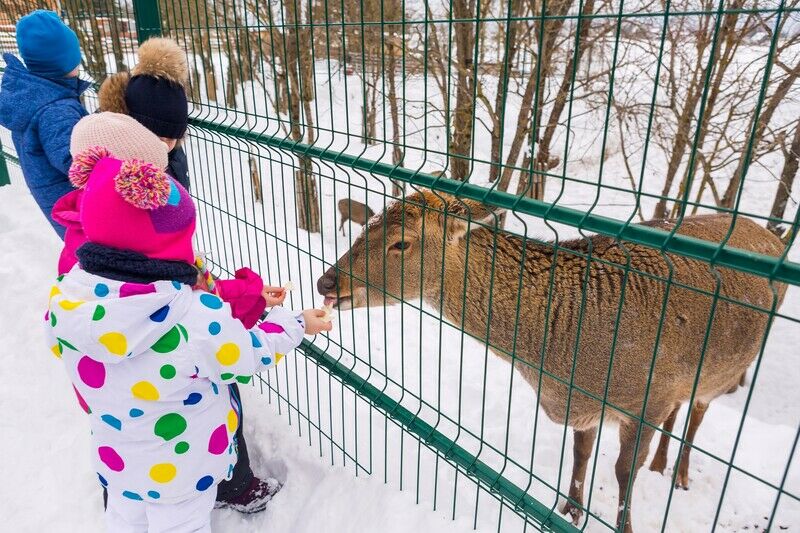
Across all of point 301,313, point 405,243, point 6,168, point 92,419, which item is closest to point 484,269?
point 405,243

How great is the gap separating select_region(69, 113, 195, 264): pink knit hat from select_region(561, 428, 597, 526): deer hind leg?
273 cm

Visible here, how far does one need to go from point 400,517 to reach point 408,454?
542mm

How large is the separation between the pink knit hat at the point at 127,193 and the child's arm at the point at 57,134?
1.35m

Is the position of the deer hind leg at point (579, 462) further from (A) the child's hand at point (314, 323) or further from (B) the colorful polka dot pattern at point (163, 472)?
(B) the colorful polka dot pattern at point (163, 472)

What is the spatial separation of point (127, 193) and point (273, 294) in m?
1.18

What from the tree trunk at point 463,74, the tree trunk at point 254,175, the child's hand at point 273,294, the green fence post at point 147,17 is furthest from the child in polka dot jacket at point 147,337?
the tree trunk at point 463,74

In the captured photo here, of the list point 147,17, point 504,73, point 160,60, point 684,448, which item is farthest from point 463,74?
point 504,73

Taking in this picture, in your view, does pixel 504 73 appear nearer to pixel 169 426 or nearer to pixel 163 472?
pixel 169 426

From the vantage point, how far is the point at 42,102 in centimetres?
343

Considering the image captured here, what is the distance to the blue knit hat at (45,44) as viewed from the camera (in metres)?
3.43

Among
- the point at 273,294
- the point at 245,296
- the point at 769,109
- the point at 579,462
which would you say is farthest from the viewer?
the point at 769,109

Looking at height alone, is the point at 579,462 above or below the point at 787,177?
below

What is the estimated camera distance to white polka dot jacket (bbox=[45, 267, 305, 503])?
6.60 ft

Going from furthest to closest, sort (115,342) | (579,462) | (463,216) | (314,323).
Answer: (579,462)
(463,216)
(314,323)
(115,342)
